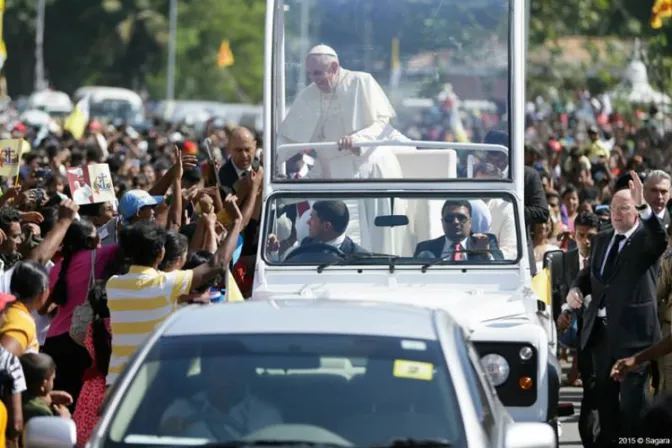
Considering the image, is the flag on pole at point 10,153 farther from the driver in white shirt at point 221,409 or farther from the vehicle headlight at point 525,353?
the driver in white shirt at point 221,409

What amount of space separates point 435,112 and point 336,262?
8.97ft

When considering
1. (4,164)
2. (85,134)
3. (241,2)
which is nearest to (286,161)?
(4,164)

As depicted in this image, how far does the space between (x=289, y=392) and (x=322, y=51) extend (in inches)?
243

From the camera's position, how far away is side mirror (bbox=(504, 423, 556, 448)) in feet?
19.7

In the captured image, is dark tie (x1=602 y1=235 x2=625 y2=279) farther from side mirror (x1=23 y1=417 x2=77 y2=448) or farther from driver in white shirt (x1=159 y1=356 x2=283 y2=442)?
side mirror (x1=23 y1=417 x2=77 y2=448)

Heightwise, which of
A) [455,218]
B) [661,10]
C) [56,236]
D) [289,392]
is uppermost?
[661,10]

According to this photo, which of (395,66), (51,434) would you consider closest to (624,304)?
(395,66)

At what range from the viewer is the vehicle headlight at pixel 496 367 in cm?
901

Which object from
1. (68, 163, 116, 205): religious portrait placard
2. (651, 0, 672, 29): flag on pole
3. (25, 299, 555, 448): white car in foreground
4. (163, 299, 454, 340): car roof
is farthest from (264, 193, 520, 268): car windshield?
(651, 0, 672, 29): flag on pole

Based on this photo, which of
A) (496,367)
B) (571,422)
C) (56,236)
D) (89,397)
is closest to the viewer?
(496,367)

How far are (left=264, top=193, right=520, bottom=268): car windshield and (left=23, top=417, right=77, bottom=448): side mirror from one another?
180 inches

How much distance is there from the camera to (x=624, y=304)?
10484 mm

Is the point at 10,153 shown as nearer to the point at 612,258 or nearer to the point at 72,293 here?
the point at 72,293

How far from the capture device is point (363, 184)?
35.7 ft
